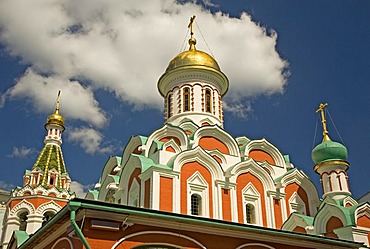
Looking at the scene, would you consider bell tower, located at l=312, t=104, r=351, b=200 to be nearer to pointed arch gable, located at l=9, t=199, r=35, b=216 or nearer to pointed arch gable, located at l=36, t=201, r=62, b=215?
pointed arch gable, located at l=36, t=201, r=62, b=215

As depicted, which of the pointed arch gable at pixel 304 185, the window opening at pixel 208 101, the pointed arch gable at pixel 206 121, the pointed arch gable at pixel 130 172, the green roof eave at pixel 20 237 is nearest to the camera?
the green roof eave at pixel 20 237

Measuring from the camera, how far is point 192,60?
1734cm

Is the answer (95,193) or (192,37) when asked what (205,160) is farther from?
(192,37)

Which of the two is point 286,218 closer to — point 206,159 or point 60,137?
point 206,159

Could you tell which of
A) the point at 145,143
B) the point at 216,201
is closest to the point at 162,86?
the point at 145,143

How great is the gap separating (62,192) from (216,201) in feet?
30.2

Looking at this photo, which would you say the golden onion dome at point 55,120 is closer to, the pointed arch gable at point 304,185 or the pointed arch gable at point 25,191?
the pointed arch gable at point 25,191

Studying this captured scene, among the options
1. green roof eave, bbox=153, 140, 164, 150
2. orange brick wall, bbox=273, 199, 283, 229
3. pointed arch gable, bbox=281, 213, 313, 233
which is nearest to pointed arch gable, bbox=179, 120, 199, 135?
green roof eave, bbox=153, 140, 164, 150

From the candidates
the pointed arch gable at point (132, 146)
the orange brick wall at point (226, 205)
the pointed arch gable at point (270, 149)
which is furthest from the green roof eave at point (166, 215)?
the pointed arch gable at point (132, 146)

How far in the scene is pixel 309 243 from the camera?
9.31 m

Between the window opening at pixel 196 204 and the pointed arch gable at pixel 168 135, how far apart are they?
74.8 inches

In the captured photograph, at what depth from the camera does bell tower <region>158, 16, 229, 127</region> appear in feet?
55.5

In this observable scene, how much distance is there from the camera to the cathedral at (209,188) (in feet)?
27.5

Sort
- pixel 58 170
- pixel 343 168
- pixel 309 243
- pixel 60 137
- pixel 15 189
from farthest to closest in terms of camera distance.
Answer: pixel 60 137, pixel 58 170, pixel 15 189, pixel 343 168, pixel 309 243
